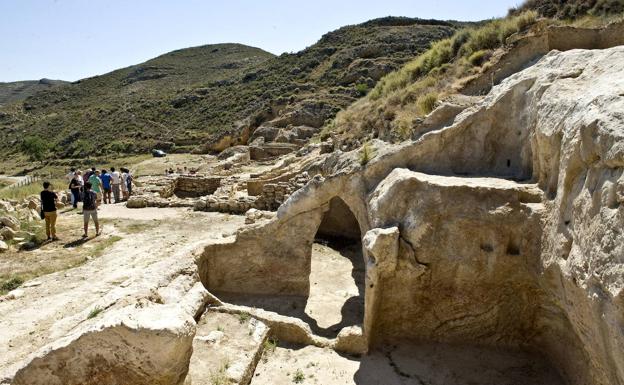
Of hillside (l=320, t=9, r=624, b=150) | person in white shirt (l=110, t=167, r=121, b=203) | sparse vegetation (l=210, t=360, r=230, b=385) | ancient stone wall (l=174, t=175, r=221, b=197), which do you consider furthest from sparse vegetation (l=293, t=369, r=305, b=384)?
ancient stone wall (l=174, t=175, r=221, b=197)

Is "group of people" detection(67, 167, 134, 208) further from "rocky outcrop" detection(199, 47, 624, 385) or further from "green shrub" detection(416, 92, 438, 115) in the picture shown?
"green shrub" detection(416, 92, 438, 115)

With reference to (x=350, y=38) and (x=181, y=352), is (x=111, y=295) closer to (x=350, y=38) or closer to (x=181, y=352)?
(x=181, y=352)

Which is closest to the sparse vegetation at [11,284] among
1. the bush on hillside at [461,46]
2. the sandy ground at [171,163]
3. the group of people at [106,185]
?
the group of people at [106,185]

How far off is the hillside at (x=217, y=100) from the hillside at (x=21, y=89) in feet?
130

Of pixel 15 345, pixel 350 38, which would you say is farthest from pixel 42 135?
pixel 15 345

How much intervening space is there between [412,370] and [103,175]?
1362cm

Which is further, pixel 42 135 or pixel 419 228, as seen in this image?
pixel 42 135

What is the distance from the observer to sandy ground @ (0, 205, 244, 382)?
6305mm

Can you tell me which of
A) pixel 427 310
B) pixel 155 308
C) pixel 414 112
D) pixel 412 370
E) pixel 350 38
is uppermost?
pixel 350 38

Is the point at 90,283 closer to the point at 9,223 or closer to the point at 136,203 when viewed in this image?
the point at 9,223

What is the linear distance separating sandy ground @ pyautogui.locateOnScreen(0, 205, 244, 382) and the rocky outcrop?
147 centimetres

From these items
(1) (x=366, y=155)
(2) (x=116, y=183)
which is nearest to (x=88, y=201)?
(2) (x=116, y=183)

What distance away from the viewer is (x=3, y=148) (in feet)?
172

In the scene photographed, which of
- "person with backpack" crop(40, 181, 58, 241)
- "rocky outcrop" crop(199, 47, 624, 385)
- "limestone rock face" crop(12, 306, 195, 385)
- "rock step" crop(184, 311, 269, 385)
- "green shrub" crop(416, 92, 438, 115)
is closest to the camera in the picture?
"rocky outcrop" crop(199, 47, 624, 385)
